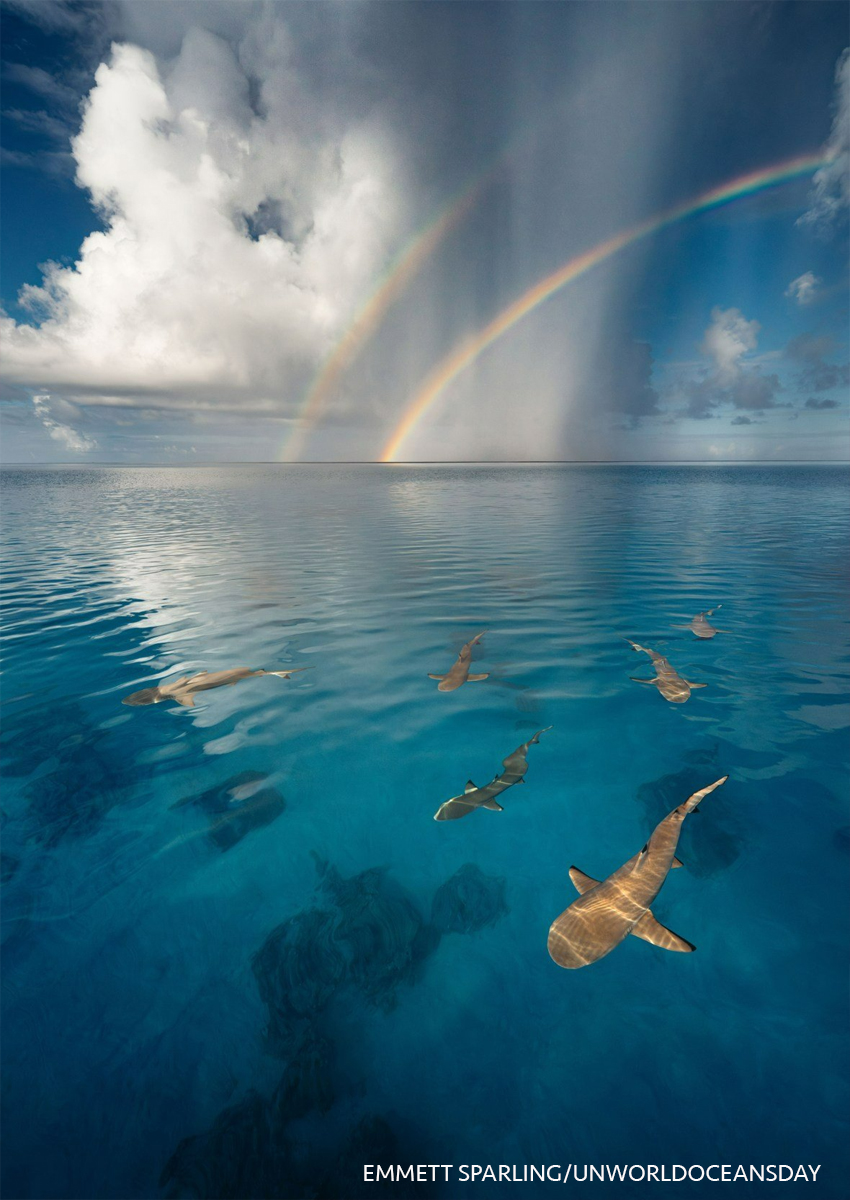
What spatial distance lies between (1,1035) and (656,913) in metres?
6.61

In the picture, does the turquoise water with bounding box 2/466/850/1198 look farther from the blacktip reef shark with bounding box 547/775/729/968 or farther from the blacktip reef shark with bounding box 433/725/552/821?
the blacktip reef shark with bounding box 547/775/729/968

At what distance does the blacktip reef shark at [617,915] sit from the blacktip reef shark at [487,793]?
1820mm

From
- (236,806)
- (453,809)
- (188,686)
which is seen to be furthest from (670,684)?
(188,686)

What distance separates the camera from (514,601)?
1700 centimetres

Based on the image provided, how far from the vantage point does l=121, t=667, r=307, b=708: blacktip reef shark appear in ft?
32.0

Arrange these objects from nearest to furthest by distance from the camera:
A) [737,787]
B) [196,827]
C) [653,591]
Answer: [196,827] < [737,787] < [653,591]

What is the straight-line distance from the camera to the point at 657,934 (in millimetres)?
4527

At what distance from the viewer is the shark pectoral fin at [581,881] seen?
5281 mm

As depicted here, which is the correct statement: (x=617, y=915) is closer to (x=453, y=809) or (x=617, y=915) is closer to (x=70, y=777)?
(x=453, y=809)

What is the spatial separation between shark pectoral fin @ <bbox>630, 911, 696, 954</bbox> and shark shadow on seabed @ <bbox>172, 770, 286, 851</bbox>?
4.85m

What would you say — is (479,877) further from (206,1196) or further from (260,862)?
(206,1196)

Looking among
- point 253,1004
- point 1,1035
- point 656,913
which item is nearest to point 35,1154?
point 1,1035

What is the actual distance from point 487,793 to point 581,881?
1894mm

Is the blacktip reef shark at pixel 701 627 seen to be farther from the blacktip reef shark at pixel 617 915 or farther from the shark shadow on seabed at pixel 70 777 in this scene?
the shark shadow on seabed at pixel 70 777
